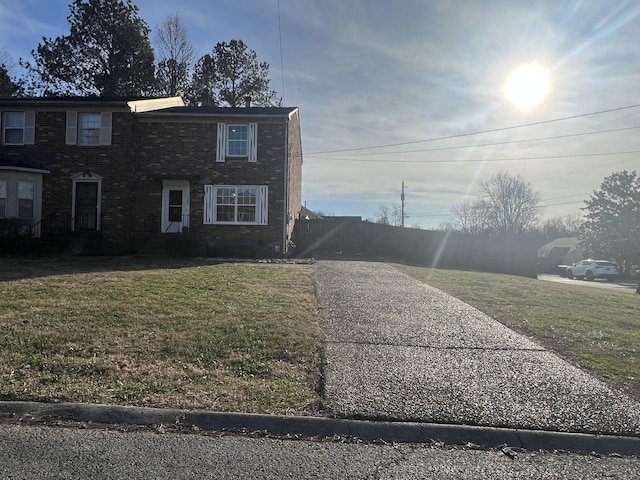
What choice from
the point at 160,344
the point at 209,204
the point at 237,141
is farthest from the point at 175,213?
the point at 160,344

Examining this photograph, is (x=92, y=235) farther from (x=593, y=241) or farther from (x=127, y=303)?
(x=593, y=241)

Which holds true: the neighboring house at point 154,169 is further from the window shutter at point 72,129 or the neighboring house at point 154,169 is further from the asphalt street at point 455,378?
the asphalt street at point 455,378

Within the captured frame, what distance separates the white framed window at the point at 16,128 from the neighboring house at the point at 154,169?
42 mm

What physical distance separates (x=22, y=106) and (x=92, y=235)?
6.33 meters

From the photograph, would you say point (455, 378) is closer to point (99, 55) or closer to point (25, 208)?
point (25, 208)

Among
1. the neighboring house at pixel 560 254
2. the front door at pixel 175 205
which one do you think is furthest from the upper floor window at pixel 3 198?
the neighboring house at pixel 560 254

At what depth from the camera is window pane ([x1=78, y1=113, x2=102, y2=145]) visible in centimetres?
1842

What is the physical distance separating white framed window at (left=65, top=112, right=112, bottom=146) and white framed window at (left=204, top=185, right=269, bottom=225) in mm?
4788

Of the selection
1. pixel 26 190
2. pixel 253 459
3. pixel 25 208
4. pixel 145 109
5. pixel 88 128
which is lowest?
pixel 253 459

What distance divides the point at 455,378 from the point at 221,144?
15.7m

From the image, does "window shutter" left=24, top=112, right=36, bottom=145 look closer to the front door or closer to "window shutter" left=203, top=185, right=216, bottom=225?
the front door

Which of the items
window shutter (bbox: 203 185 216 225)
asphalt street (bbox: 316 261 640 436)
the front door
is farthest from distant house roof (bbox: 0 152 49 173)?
asphalt street (bbox: 316 261 640 436)

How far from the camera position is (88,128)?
1844 centimetres

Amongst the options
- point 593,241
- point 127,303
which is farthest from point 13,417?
point 593,241
